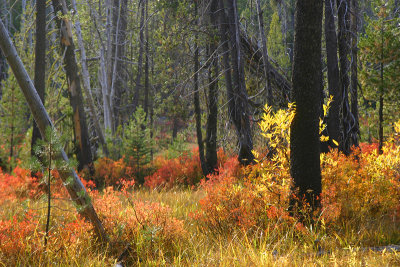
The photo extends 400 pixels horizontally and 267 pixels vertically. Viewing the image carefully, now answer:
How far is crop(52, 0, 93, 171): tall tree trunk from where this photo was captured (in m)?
8.91

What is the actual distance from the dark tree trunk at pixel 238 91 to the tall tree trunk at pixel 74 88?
4.23 metres

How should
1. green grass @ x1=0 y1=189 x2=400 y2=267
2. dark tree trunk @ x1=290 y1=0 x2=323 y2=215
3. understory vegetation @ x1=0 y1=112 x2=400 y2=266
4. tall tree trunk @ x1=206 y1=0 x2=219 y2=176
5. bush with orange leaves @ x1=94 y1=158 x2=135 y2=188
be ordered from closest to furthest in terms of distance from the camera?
green grass @ x1=0 y1=189 x2=400 y2=267, understory vegetation @ x1=0 y1=112 x2=400 y2=266, dark tree trunk @ x1=290 y1=0 x2=323 y2=215, tall tree trunk @ x1=206 y1=0 x2=219 y2=176, bush with orange leaves @ x1=94 y1=158 x2=135 y2=188

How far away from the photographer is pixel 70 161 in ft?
11.4

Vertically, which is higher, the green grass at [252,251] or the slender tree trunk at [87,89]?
the slender tree trunk at [87,89]

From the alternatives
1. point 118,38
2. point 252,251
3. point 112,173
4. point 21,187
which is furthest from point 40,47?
point 252,251

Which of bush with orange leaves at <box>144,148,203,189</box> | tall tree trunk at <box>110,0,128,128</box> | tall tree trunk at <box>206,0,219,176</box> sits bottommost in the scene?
bush with orange leaves at <box>144,148,203,189</box>

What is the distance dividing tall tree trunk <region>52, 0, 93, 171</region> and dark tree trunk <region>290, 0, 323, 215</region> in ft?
20.3

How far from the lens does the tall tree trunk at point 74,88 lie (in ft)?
29.2

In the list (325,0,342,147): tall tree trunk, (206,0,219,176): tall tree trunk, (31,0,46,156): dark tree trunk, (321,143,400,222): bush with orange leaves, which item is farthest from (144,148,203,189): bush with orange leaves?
(321,143,400,222): bush with orange leaves

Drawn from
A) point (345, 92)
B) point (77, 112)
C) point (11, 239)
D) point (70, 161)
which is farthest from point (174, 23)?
point (11, 239)

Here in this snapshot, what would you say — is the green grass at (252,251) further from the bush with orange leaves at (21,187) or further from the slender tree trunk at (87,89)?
the slender tree trunk at (87,89)

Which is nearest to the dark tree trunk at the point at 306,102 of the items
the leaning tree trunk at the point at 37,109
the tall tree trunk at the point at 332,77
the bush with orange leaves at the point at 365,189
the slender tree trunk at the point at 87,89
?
the bush with orange leaves at the point at 365,189

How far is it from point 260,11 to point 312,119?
3.34 meters

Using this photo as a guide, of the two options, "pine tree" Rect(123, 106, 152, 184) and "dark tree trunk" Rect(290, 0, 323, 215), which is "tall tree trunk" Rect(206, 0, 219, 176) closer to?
"pine tree" Rect(123, 106, 152, 184)
